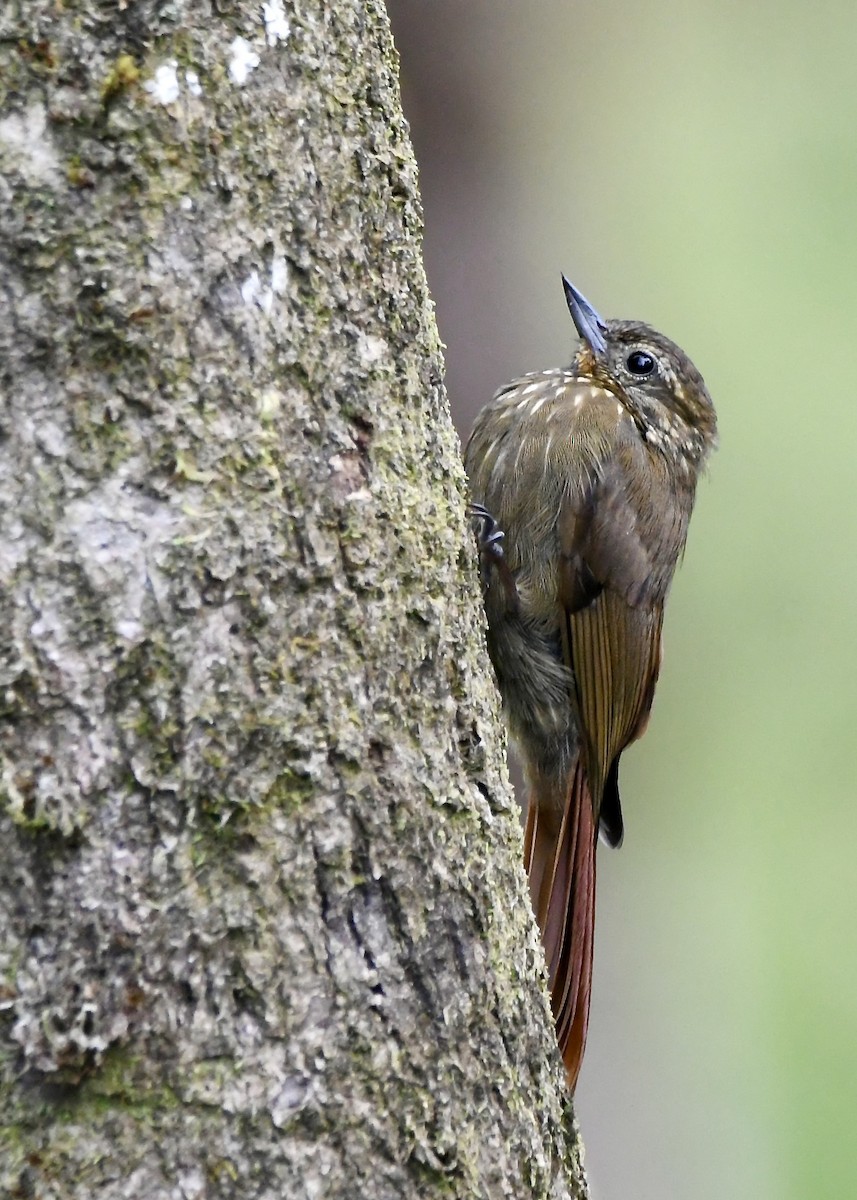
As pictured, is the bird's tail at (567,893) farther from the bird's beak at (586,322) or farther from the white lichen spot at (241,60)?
the white lichen spot at (241,60)

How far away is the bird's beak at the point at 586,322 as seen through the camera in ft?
11.5

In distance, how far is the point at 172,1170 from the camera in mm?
1511

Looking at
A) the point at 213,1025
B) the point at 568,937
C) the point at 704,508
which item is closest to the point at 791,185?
the point at 704,508

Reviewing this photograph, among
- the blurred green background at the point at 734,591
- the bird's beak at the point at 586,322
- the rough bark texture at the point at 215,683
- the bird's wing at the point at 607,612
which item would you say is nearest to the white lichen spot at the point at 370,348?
the rough bark texture at the point at 215,683

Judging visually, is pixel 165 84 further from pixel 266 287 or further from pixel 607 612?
pixel 607 612

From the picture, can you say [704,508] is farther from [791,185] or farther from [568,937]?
[568,937]

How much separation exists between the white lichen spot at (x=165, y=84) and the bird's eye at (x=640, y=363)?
2.05 metres

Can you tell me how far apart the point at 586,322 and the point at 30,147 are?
7.08ft

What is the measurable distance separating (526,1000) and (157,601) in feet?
2.30

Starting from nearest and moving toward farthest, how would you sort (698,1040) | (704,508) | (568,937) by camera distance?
(568,937)
(698,1040)
(704,508)

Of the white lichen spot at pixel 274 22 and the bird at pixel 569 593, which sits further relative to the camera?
the bird at pixel 569 593

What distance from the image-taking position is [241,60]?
1.68 metres

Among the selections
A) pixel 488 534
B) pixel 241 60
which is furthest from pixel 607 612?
pixel 241 60

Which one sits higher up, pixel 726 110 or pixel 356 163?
pixel 726 110
